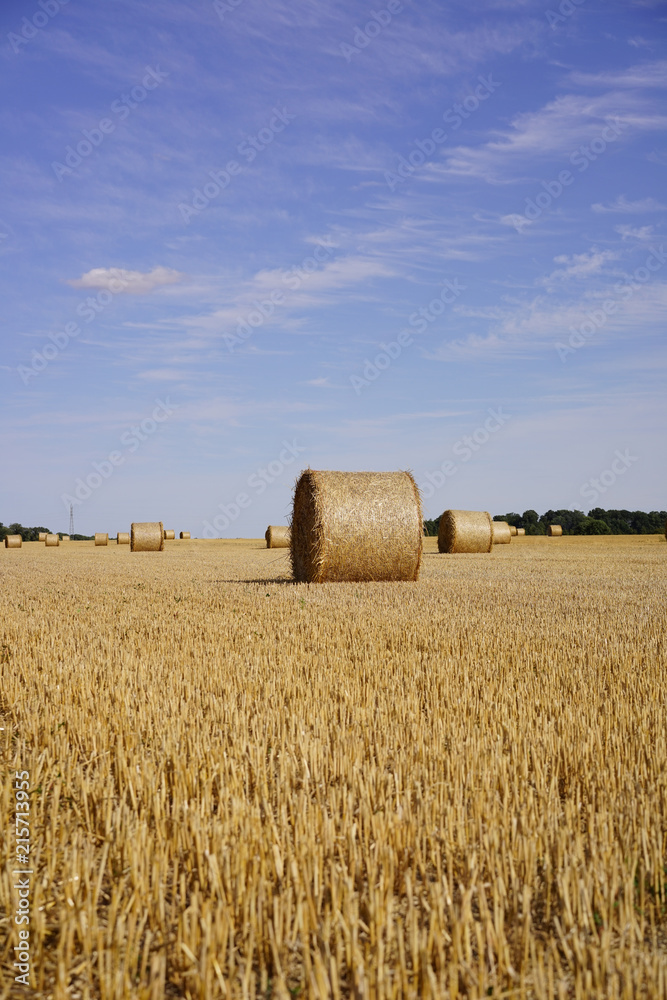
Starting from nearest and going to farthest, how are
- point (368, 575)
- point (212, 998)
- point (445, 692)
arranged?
point (212, 998) < point (445, 692) < point (368, 575)

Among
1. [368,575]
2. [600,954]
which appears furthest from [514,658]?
[368,575]

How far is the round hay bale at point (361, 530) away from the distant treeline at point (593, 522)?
4217 centimetres

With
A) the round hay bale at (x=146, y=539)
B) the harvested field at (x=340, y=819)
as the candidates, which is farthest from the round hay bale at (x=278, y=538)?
the harvested field at (x=340, y=819)

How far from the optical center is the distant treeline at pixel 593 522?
5956cm

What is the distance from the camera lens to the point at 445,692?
5266 millimetres

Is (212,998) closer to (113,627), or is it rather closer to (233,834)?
(233,834)

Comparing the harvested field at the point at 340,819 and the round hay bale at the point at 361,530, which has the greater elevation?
the round hay bale at the point at 361,530

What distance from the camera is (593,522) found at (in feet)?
192

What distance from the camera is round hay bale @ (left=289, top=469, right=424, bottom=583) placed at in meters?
14.8

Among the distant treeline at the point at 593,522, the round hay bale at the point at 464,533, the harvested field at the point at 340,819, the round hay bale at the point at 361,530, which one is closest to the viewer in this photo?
the harvested field at the point at 340,819

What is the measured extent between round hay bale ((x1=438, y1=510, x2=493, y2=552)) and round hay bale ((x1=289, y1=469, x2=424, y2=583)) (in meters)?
15.2

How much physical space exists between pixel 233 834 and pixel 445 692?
255cm

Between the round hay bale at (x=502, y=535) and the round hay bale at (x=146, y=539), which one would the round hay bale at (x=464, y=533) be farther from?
the round hay bale at (x=146, y=539)

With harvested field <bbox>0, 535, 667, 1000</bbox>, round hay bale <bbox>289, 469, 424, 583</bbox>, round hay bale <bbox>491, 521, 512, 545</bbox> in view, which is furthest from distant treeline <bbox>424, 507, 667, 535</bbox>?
harvested field <bbox>0, 535, 667, 1000</bbox>
